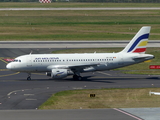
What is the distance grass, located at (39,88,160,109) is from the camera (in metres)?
34.0

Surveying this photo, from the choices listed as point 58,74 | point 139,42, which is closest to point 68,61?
point 58,74

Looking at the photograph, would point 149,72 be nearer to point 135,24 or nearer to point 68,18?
point 135,24

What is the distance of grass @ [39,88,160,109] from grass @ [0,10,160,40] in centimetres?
5440

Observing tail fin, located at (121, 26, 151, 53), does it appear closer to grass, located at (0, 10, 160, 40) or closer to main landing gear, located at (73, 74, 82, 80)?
main landing gear, located at (73, 74, 82, 80)

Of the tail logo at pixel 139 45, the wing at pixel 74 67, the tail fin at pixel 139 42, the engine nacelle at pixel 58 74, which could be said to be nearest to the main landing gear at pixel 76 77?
the wing at pixel 74 67

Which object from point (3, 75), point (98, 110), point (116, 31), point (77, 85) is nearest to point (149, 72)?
point (77, 85)

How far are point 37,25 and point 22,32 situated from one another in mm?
16175

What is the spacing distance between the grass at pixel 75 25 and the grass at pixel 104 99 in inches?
2142

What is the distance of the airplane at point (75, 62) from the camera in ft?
163

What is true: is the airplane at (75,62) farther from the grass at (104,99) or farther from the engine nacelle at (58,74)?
the grass at (104,99)

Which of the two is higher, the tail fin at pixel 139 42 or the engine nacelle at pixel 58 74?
the tail fin at pixel 139 42

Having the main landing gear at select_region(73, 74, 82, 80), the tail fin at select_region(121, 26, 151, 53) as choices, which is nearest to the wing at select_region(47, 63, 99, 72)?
the main landing gear at select_region(73, 74, 82, 80)

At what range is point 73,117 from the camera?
28.5 metres

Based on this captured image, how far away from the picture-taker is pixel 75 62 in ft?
166
